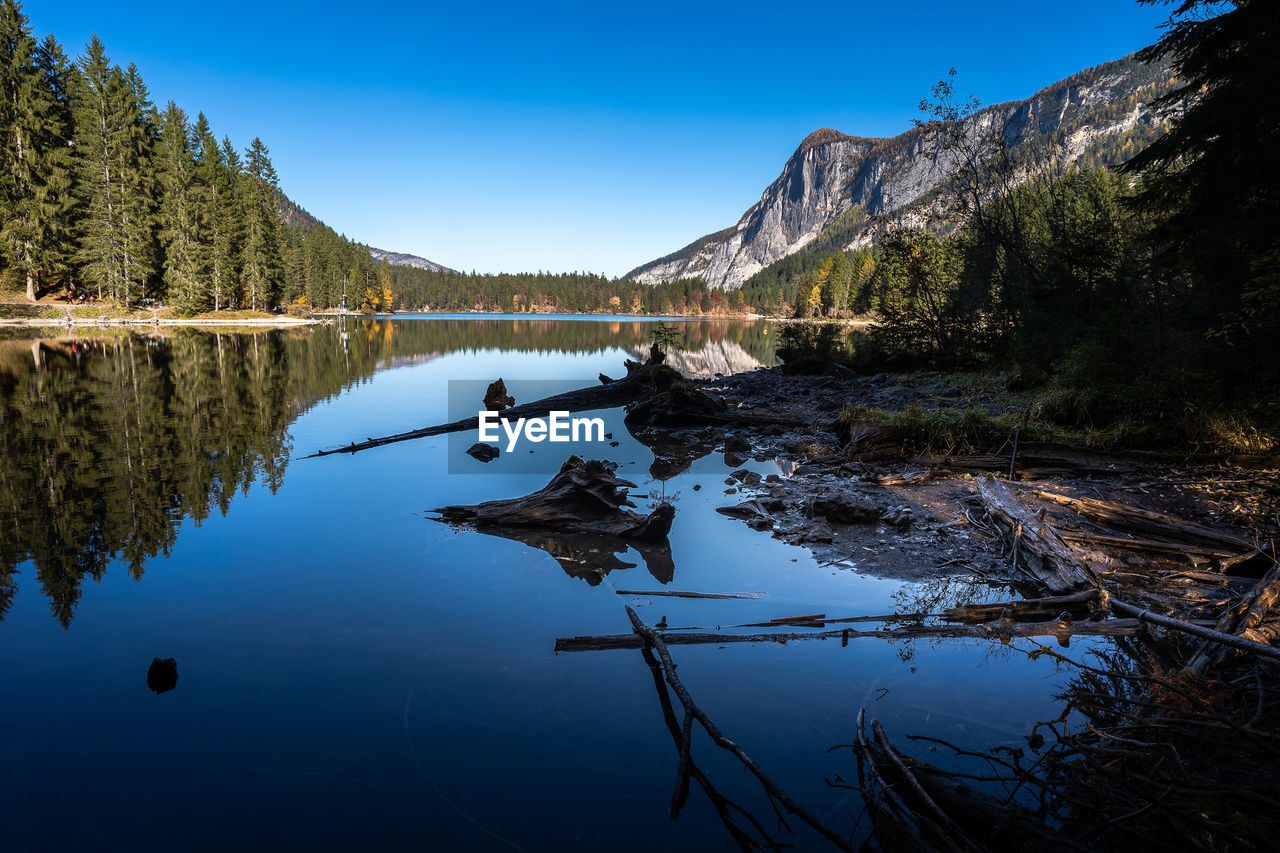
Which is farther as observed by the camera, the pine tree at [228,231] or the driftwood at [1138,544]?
the pine tree at [228,231]

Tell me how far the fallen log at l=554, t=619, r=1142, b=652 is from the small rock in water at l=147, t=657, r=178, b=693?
10.5 feet

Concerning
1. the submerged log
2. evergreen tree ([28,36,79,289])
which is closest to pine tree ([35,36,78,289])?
evergreen tree ([28,36,79,289])

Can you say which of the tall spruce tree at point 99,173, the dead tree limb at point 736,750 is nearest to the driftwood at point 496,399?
the dead tree limb at point 736,750

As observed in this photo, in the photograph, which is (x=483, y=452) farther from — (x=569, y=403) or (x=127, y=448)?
(x=127, y=448)

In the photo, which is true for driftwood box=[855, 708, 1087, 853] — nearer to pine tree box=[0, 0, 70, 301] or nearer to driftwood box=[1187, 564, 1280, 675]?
driftwood box=[1187, 564, 1280, 675]

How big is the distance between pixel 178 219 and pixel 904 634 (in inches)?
2995

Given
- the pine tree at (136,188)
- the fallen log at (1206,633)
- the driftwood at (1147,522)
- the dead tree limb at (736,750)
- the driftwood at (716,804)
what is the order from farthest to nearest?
the pine tree at (136,188) → the driftwood at (1147,522) → the fallen log at (1206,633) → the driftwood at (716,804) → the dead tree limb at (736,750)

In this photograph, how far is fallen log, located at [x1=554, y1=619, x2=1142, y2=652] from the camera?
201 inches

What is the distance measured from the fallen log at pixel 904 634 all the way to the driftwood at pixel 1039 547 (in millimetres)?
712

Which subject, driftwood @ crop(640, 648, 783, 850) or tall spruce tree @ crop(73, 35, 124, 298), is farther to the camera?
tall spruce tree @ crop(73, 35, 124, 298)

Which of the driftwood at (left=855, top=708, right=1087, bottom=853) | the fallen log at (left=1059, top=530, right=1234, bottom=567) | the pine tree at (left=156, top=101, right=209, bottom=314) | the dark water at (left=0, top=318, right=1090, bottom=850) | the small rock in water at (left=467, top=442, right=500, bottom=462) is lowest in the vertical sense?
the dark water at (left=0, top=318, right=1090, bottom=850)

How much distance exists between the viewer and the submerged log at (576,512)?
27.6 feet

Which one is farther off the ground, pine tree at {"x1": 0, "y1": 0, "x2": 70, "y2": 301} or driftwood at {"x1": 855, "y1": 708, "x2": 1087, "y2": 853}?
pine tree at {"x1": 0, "y1": 0, "x2": 70, "y2": 301}

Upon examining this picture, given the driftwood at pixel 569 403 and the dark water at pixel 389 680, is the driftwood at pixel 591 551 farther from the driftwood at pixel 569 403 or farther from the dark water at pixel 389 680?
the driftwood at pixel 569 403
